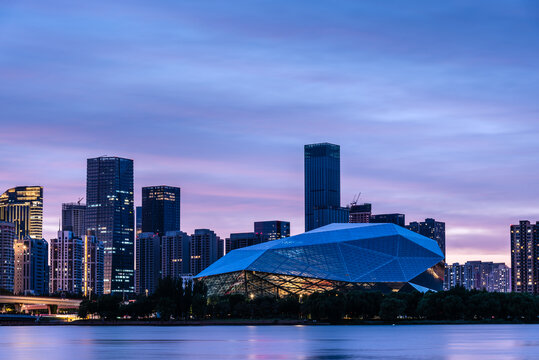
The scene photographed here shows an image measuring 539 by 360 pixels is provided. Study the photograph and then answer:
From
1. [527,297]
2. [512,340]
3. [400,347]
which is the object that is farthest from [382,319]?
[400,347]

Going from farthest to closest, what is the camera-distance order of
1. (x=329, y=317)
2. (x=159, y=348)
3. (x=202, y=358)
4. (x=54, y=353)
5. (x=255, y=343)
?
(x=329, y=317) < (x=255, y=343) < (x=159, y=348) < (x=54, y=353) < (x=202, y=358)

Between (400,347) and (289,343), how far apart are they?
1745cm

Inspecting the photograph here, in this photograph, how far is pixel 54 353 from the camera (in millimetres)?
102562

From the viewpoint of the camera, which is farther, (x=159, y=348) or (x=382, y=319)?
(x=382, y=319)

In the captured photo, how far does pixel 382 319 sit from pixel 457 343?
7549 cm

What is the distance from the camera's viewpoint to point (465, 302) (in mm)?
189500

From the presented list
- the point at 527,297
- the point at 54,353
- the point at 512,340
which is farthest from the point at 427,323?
the point at 54,353

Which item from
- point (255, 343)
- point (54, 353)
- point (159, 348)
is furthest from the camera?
point (255, 343)

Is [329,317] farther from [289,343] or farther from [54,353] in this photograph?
[54,353]

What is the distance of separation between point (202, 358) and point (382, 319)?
105652 mm

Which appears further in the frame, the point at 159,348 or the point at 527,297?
the point at 527,297

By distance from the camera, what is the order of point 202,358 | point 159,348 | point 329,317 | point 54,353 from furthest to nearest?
point 329,317 → point 159,348 → point 54,353 → point 202,358

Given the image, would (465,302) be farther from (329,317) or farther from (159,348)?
(159,348)

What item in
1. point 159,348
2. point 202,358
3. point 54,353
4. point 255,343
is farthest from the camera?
point 255,343
